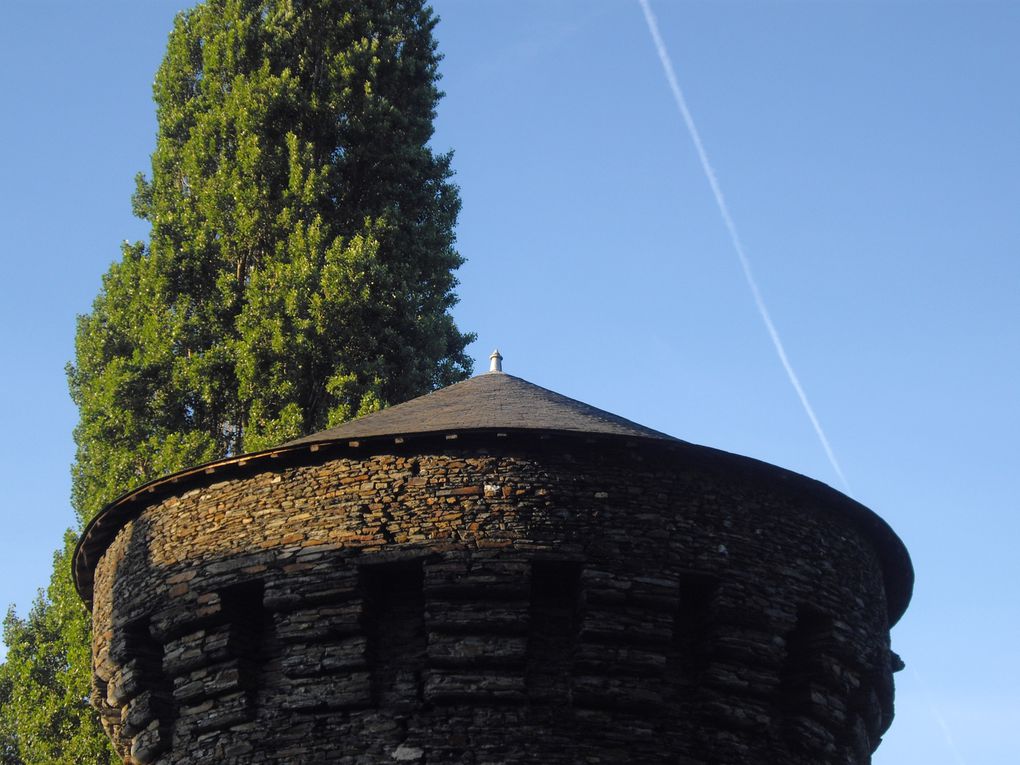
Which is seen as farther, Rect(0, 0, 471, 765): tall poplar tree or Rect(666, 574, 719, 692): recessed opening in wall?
Rect(0, 0, 471, 765): tall poplar tree

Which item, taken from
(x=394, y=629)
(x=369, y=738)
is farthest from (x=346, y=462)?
(x=369, y=738)

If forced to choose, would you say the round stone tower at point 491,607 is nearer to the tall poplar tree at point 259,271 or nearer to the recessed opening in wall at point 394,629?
the recessed opening in wall at point 394,629

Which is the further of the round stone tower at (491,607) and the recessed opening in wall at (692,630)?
the recessed opening in wall at (692,630)

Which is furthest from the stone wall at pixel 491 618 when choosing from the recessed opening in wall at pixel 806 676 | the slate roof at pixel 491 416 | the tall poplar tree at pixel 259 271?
the tall poplar tree at pixel 259 271

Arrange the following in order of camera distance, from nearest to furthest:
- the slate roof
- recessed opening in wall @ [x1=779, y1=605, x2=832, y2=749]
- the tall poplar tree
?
recessed opening in wall @ [x1=779, y1=605, x2=832, y2=749] → the slate roof → the tall poplar tree

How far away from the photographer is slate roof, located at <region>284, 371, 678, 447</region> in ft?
32.3

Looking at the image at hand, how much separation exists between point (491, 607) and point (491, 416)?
64.6 inches

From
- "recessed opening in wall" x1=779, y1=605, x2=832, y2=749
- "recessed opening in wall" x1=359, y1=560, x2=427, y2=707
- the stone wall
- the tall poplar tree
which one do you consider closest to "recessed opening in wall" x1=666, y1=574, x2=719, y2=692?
the stone wall

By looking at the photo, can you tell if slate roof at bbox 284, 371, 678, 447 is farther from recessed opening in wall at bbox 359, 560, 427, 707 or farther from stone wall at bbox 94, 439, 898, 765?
recessed opening in wall at bbox 359, 560, 427, 707

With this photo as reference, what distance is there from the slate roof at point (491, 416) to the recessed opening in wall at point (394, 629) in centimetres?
103

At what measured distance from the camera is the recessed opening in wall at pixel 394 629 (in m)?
9.12

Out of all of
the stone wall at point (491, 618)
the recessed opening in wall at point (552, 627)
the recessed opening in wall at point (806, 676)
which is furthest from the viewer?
the recessed opening in wall at point (806, 676)

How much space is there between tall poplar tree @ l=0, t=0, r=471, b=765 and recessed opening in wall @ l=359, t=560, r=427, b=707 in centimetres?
668

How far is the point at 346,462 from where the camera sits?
983cm
